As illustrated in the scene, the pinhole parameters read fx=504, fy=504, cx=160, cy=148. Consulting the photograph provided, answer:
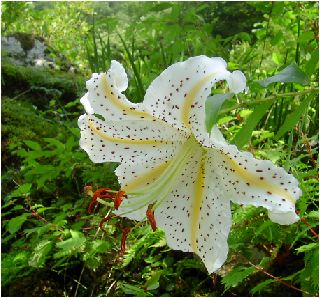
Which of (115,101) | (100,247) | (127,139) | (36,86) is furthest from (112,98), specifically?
(36,86)

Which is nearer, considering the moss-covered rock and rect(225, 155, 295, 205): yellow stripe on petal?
rect(225, 155, 295, 205): yellow stripe on petal

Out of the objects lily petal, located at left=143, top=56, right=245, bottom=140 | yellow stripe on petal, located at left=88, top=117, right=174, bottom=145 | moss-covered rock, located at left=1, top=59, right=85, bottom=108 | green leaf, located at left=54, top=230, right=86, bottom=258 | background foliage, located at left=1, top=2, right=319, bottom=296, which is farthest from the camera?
moss-covered rock, located at left=1, top=59, right=85, bottom=108

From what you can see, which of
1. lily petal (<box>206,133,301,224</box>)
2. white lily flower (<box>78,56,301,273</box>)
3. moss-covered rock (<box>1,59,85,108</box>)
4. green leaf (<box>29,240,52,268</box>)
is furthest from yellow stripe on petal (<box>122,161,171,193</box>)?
moss-covered rock (<box>1,59,85,108</box>)

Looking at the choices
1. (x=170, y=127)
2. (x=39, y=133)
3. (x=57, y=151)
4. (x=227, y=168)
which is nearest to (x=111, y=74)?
(x=170, y=127)

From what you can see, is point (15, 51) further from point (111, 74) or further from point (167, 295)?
point (111, 74)

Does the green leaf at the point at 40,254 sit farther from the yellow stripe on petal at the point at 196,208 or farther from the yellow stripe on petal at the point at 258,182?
the yellow stripe on petal at the point at 258,182

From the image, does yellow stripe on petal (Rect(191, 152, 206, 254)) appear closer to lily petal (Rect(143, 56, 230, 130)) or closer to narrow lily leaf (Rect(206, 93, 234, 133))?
lily petal (Rect(143, 56, 230, 130))

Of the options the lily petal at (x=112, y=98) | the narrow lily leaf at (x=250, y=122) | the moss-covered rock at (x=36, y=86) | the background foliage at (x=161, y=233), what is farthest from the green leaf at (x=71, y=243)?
the moss-covered rock at (x=36, y=86)

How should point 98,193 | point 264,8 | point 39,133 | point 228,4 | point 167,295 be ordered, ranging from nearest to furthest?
point 98,193 < point 167,295 < point 264,8 < point 39,133 < point 228,4

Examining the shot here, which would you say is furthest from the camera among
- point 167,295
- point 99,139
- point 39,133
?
point 39,133
